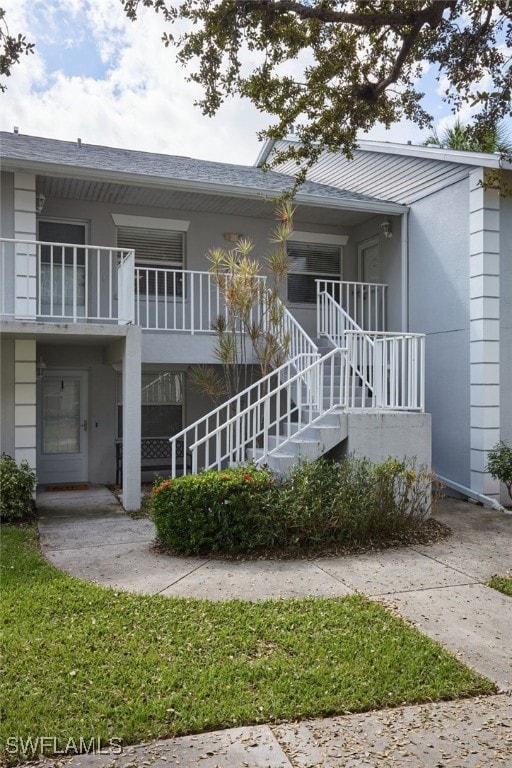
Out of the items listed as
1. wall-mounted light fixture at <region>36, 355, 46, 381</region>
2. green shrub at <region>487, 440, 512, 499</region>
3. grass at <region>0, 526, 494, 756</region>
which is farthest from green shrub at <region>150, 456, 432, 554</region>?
wall-mounted light fixture at <region>36, 355, 46, 381</region>

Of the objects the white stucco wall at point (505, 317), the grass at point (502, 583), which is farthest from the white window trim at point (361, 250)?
the grass at point (502, 583)

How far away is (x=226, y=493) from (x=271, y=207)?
20.5 ft

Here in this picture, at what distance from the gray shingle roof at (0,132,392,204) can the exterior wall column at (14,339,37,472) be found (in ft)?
8.72

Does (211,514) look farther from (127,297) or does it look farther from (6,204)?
(6,204)

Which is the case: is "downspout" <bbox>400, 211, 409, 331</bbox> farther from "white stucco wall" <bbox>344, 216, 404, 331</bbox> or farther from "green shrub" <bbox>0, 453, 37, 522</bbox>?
"green shrub" <bbox>0, 453, 37, 522</bbox>

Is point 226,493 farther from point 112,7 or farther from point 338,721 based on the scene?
point 112,7

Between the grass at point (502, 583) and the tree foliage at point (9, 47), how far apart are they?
6.05 m

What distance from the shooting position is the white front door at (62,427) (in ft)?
35.1

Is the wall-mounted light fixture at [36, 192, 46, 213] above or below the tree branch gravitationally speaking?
below

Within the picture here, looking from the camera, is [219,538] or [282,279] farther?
[282,279]

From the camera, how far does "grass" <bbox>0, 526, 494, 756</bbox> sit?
3197mm

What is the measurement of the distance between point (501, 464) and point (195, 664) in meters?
6.39

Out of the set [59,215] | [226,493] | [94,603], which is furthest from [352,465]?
[59,215]

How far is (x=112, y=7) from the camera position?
5.75m
